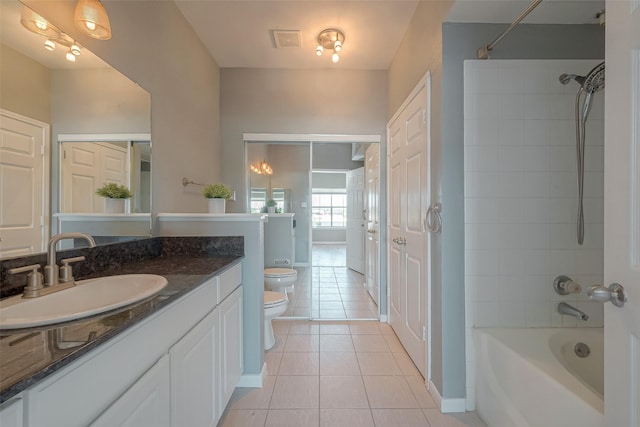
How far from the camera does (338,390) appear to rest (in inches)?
69.1

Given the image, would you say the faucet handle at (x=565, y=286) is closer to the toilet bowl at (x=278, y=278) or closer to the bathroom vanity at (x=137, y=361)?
the bathroom vanity at (x=137, y=361)

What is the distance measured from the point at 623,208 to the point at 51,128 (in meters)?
2.01

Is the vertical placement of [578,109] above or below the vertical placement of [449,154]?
above

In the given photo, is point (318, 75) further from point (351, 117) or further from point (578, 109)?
point (578, 109)

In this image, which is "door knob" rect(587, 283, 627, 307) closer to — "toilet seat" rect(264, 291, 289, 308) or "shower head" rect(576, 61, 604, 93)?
"shower head" rect(576, 61, 604, 93)

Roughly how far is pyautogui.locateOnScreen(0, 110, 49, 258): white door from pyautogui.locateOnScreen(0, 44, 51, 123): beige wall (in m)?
0.03

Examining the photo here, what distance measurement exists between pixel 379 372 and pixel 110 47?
8.57ft

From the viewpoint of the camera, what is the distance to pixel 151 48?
1.76m

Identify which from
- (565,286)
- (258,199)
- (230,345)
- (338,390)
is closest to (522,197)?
(565,286)

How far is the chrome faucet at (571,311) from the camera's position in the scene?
59.8 inches

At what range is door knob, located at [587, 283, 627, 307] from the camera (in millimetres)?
761

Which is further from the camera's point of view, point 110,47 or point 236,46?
point 236,46

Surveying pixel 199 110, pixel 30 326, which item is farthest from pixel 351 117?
pixel 30 326

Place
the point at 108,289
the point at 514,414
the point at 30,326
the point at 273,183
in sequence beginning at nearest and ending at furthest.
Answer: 1. the point at 30,326
2. the point at 108,289
3. the point at 514,414
4. the point at 273,183
